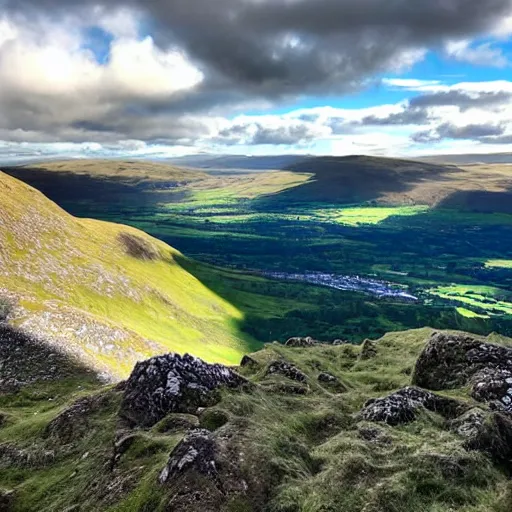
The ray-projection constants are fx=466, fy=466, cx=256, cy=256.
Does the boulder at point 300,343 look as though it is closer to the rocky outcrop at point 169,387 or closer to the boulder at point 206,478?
the rocky outcrop at point 169,387

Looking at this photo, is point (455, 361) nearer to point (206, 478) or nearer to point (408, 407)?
point (408, 407)

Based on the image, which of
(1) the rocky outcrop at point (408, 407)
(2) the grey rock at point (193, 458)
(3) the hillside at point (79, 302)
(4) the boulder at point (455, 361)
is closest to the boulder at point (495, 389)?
(4) the boulder at point (455, 361)

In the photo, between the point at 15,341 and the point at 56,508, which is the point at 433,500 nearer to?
the point at 56,508

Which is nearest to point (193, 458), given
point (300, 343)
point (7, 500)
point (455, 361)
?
point (7, 500)

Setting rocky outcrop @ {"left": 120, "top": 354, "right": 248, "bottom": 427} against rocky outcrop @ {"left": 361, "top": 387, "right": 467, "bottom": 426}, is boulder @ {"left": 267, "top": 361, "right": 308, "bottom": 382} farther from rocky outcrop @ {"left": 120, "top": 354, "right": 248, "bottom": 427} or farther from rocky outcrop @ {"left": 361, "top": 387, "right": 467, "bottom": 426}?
rocky outcrop @ {"left": 361, "top": 387, "right": 467, "bottom": 426}

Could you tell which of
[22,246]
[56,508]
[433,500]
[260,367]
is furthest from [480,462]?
[22,246]

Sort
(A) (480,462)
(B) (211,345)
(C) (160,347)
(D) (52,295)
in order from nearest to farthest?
(A) (480,462)
(C) (160,347)
(D) (52,295)
(B) (211,345)

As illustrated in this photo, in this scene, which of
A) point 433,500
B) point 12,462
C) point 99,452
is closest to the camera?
point 433,500
